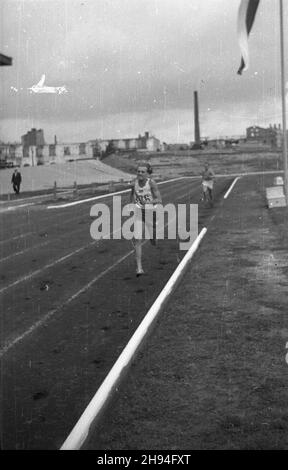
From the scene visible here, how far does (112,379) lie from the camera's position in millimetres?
4438

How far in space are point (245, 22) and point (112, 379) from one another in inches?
119

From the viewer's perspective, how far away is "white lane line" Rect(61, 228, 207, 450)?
3.52 metres

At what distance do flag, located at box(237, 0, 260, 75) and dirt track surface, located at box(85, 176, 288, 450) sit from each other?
245cm

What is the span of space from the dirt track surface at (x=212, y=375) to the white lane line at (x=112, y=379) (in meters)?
0.09

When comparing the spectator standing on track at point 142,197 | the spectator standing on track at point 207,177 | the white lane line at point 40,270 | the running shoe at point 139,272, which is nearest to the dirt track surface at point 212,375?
the running shoe at point 139,272

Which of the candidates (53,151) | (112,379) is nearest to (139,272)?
(112,379)

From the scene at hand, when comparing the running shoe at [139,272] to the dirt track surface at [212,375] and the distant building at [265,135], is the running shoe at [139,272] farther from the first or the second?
the distant building at [265,135]

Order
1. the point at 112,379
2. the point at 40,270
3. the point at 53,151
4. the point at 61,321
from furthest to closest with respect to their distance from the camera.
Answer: the point at 53,151
the point at 40,270
the point at 61,321
the point at 112,379

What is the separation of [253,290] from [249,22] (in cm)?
579

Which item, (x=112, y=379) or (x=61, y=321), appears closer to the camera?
(x=112, y=379)

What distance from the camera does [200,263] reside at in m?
10.2

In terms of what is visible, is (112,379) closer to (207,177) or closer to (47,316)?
(47,316)

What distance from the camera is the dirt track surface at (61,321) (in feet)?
13.7
